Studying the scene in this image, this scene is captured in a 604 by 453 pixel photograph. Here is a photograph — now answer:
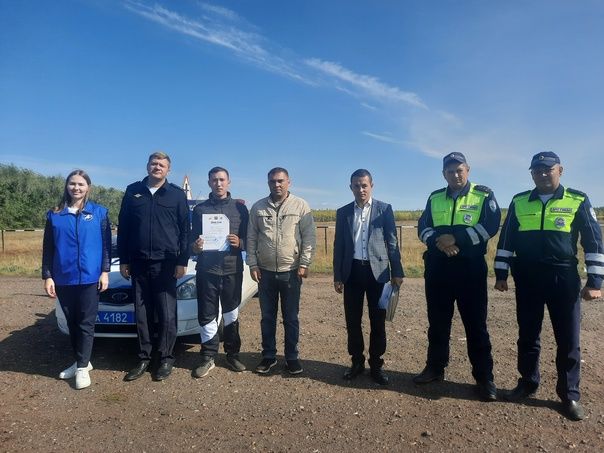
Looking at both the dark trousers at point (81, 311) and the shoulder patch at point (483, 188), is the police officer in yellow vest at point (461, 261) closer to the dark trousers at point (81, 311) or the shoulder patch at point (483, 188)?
the shoulder patch at point (483, 188)

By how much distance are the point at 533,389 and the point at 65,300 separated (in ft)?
15.1

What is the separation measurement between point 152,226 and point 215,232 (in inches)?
25.3

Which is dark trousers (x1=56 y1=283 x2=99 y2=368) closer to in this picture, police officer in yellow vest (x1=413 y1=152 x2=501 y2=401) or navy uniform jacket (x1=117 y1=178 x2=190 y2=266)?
navy uniform jacket (x1=117 y1=178 x2=190 y2=266)

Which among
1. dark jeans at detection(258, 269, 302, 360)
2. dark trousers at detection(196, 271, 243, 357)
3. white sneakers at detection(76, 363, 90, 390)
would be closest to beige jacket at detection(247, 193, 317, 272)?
dark jeans at detection(258, 269, 302, 360)

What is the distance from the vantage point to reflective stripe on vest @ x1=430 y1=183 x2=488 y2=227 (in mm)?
3869

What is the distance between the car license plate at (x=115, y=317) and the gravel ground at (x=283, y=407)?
0.52 m

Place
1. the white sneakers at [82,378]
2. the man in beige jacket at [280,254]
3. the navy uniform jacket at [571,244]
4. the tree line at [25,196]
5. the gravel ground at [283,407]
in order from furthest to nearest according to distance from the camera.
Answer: the tree line at [25,196], the man in beige jacket at [280,254], the white sneakers at [82,378], the navy uniform jacket at [571,244], the gravel ground at [283,407]

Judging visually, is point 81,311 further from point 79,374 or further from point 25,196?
point 25,196

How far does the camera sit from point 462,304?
12.9ft

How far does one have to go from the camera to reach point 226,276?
4.52m

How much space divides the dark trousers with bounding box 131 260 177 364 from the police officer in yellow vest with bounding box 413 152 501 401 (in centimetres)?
260

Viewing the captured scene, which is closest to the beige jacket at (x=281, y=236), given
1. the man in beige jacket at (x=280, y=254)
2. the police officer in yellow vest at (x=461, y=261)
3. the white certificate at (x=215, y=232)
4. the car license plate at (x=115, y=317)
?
A: the man in beige jacket at (x=280, y=254)

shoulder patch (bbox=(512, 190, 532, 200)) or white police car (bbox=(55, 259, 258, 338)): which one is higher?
shoulder patch (bbox=(512, 190, 532, 200))

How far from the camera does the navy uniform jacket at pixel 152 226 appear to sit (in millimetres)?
4289
